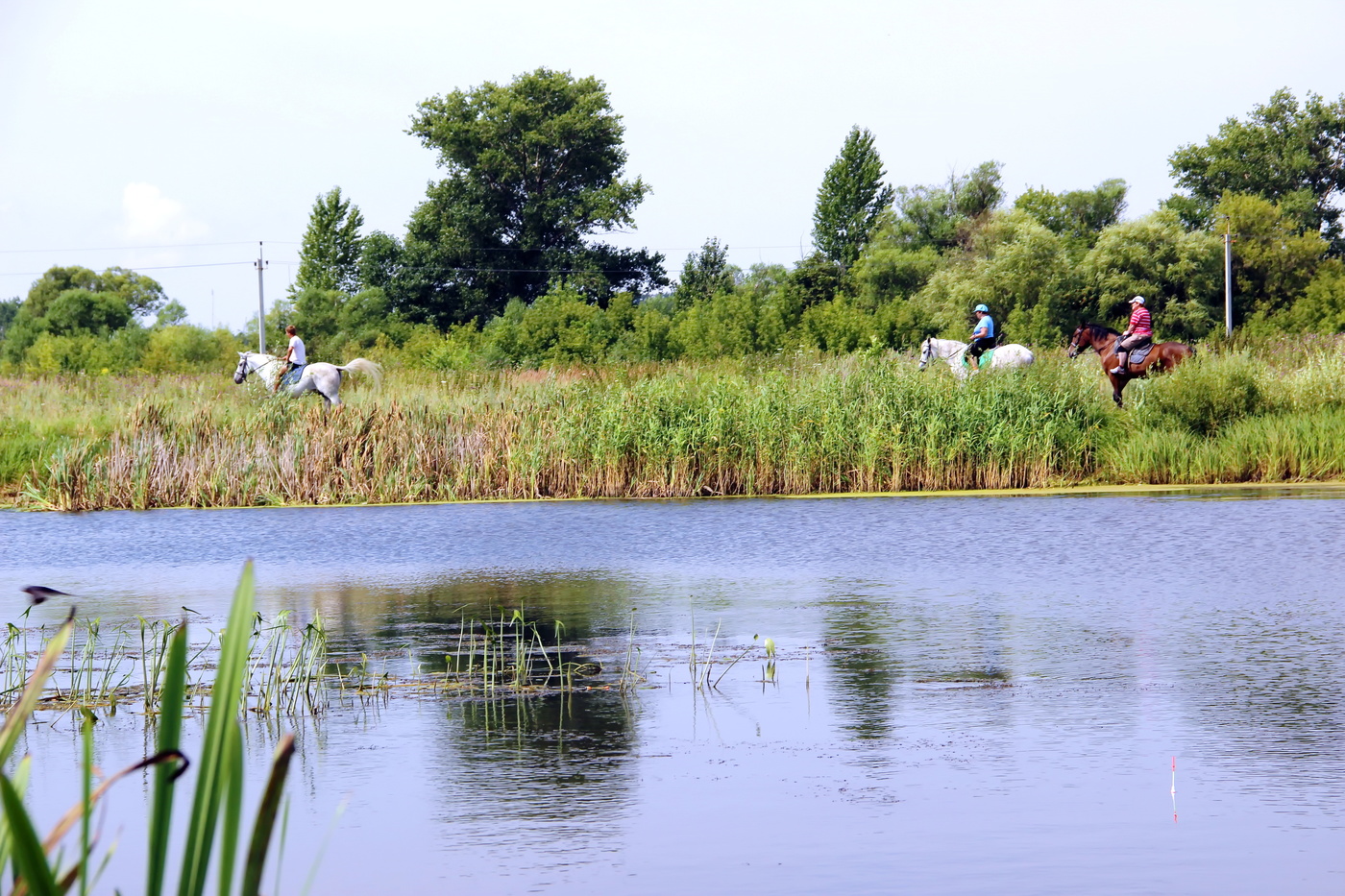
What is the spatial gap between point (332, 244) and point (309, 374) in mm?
45594

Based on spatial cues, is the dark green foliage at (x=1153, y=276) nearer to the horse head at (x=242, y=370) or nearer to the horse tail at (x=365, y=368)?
the horse tail at (x=365, y=368)

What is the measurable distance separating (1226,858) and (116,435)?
61.4 ft

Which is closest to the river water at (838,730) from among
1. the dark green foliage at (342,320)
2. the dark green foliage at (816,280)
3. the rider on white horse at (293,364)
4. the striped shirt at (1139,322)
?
the striped shirt at (1139,322)

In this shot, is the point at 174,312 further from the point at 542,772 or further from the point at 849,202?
the point at 542,772

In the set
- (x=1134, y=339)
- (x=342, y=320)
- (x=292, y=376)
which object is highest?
(x=342, y=320)

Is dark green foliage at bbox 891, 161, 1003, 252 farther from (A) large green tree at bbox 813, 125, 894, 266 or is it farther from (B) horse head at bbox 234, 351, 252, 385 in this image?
(B) horse head at bbox 234, 351, 252, 385

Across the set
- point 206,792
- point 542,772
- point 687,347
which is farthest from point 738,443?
point 687,347

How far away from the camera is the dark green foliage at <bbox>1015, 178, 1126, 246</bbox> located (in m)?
68.8

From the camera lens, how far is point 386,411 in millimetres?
21141

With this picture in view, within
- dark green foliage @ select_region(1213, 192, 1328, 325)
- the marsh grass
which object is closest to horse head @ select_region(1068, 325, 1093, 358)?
the marsh grass

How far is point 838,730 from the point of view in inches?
255

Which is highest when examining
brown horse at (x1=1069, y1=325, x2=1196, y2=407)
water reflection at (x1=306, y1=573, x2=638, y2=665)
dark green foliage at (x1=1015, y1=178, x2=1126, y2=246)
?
dark green foliage at (x1=1015, y1=178, x2=1126, y2=246)

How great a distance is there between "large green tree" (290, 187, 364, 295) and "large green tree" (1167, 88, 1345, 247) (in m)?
38.6

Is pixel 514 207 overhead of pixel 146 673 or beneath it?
overhead
